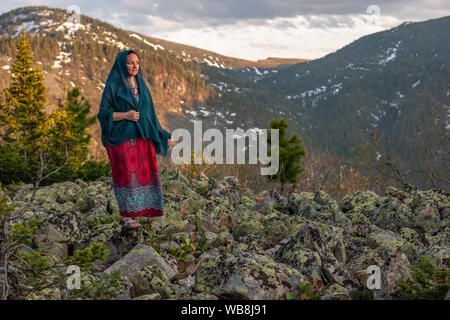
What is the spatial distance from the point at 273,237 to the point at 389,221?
9.60ft

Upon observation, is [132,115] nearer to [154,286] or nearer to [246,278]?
[154,286]

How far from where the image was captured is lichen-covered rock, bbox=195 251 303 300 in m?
4.63

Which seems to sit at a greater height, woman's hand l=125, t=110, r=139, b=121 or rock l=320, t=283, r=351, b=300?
woman's hand l=125, t=110, r=139, b=121

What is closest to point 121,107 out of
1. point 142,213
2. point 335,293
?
point 142,213

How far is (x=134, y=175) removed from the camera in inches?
253

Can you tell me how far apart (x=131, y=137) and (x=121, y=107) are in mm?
468

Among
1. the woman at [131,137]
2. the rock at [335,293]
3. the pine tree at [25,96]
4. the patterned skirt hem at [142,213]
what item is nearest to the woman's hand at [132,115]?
the woman at [131,137]

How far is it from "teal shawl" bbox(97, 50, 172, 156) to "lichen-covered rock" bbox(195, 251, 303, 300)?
228 centimetres

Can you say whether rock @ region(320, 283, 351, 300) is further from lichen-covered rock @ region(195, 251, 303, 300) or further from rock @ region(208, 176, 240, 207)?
rock @ region(208, 176, 240, 207)

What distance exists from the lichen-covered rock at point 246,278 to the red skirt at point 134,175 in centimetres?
164

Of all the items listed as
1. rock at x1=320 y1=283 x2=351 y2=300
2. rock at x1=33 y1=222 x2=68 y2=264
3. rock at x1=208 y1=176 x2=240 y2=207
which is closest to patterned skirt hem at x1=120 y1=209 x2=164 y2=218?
rock at x1=33 y1=222 x2=68 y2=264

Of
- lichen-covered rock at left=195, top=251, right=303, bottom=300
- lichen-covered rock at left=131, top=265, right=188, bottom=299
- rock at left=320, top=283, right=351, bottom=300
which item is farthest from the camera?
lichen-covered rock at left=131, top=265, right=188, bottom=299

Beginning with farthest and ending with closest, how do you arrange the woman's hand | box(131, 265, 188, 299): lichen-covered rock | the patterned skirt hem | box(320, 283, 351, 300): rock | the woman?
the patterned skirt hem
the woman
the woman's hand
box(131, 265, 188, 299): lichen-covered rock
box(320, 283, 351, 300): rock
